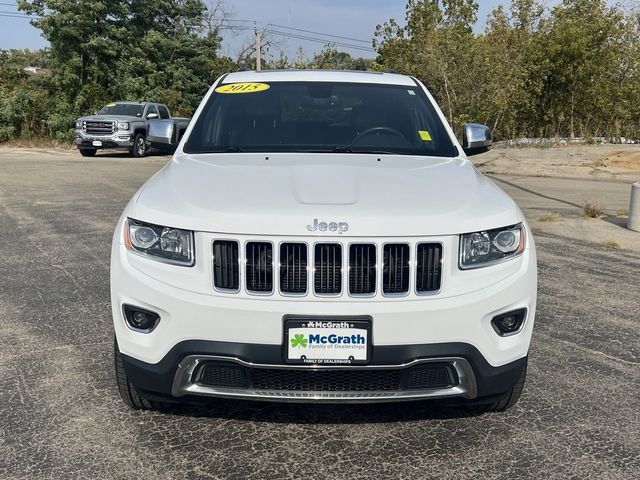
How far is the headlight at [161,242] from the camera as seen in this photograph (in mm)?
2752

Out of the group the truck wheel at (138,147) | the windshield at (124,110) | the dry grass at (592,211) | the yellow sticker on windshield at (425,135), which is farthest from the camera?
the windshield at (124,110)

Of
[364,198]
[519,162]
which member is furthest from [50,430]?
[519,162]

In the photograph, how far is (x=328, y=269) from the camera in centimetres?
269

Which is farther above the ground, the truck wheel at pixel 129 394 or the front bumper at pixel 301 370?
the front bumper at pixel 301 370

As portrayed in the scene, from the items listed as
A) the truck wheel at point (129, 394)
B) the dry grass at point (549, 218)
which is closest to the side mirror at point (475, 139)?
the truck wheel at point (129, 394)

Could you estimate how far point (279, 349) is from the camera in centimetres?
265

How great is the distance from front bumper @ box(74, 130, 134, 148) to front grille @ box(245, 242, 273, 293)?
20.0 meters

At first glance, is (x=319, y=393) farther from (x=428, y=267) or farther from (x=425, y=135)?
(x=425, y=135)

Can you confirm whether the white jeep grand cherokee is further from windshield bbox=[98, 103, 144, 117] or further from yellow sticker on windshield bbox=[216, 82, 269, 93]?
windshield bbox=[98, 103, 144, 117]

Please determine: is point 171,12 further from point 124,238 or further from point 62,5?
point 124,238

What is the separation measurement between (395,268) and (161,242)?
3.30 feet

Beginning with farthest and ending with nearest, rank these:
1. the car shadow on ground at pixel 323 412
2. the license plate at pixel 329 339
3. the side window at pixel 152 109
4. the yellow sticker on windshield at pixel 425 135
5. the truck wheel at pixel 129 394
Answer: the side window at pixel 152 109
the yellow sticker on windshield at pixel 425 135
the car shadow on ground at pixel 323 412
the truck wheel at pixel 129 394
the license plate at pixel 329 339

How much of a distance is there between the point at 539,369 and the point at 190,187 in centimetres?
235

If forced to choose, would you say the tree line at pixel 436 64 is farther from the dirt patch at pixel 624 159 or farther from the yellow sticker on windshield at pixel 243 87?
the yellow sticker on windshield at pixel 243 87
